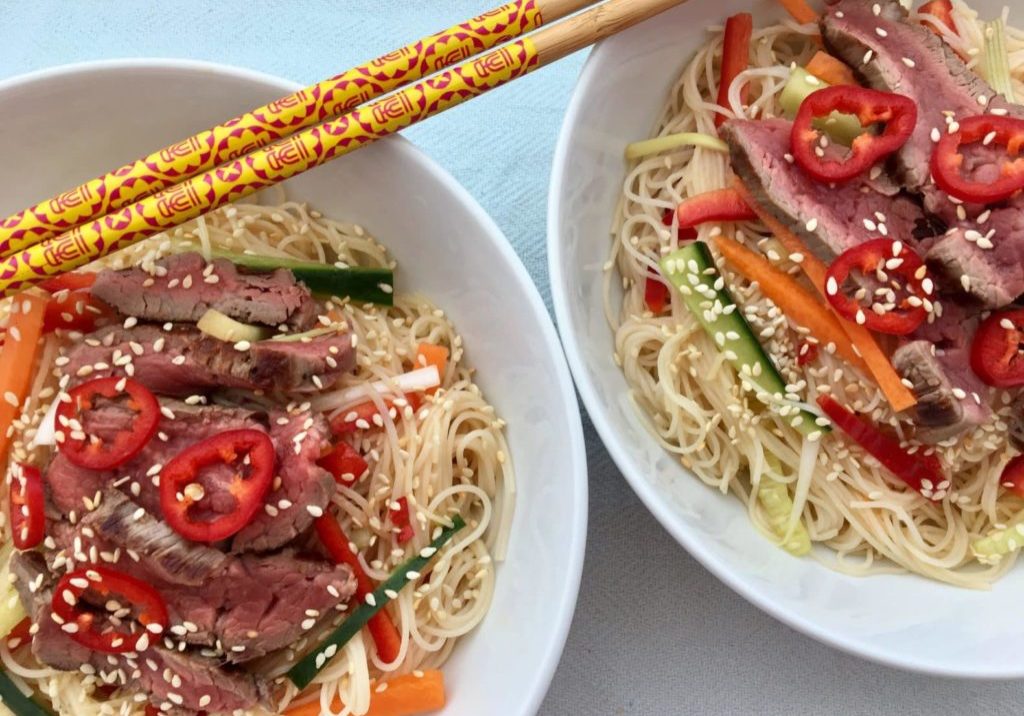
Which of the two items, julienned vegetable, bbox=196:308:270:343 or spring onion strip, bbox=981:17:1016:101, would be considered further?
spring onion strip, bbox=981:17:1016:101

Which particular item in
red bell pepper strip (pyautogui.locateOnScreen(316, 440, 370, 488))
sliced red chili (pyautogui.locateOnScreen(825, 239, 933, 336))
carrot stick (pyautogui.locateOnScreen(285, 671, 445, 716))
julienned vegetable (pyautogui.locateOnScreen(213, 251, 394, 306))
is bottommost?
carrot stick (pyautogui.locateOnScreen(285, 671, 445, 716))

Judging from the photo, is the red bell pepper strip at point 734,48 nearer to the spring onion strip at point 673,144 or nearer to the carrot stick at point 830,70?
the spring onion strip at point 673,144

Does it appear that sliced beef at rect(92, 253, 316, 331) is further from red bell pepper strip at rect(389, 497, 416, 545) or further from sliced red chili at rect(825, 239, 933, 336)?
sliced red chili at rect(825, 239, 933, 336)

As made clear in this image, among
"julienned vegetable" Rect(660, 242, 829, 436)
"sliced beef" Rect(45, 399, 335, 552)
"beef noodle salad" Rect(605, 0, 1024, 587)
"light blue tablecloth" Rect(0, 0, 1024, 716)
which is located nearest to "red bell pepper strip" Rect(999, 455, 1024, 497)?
"beef noodle salad" Rect(605, 0, 1024, 587)

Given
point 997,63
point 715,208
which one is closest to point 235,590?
point 715,208

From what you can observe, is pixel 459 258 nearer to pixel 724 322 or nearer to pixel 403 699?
pixel 724 322

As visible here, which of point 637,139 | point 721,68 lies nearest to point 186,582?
point 637,139

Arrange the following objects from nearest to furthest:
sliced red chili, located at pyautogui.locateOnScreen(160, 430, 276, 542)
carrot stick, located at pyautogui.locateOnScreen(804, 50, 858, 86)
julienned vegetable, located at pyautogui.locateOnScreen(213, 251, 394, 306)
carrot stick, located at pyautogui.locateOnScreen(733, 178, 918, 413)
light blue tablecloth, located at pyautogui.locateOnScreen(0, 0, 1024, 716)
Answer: sliced red chili, located at pyautogui.locateOnScreen(160, 430, 276, 542)
carrot stick, located at pyautogui.locateOnScreen(733, 178, 918, 413)
julienned vegetable, located at pyautogui.locateOnScreen(213, 251, 394, 306)
carrot stick, located at pyautogui.locateOnScreen(804, 50, 858, 86)
light blue tablecloth, located at pyautogui.locateOnScreen(0, 0, 1024, 716)

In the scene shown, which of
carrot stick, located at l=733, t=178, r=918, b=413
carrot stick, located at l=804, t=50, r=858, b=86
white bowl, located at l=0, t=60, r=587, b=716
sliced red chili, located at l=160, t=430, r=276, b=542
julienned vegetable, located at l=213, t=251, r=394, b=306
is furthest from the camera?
carrot stick, located at l=804, t=50, r=858, b=86
